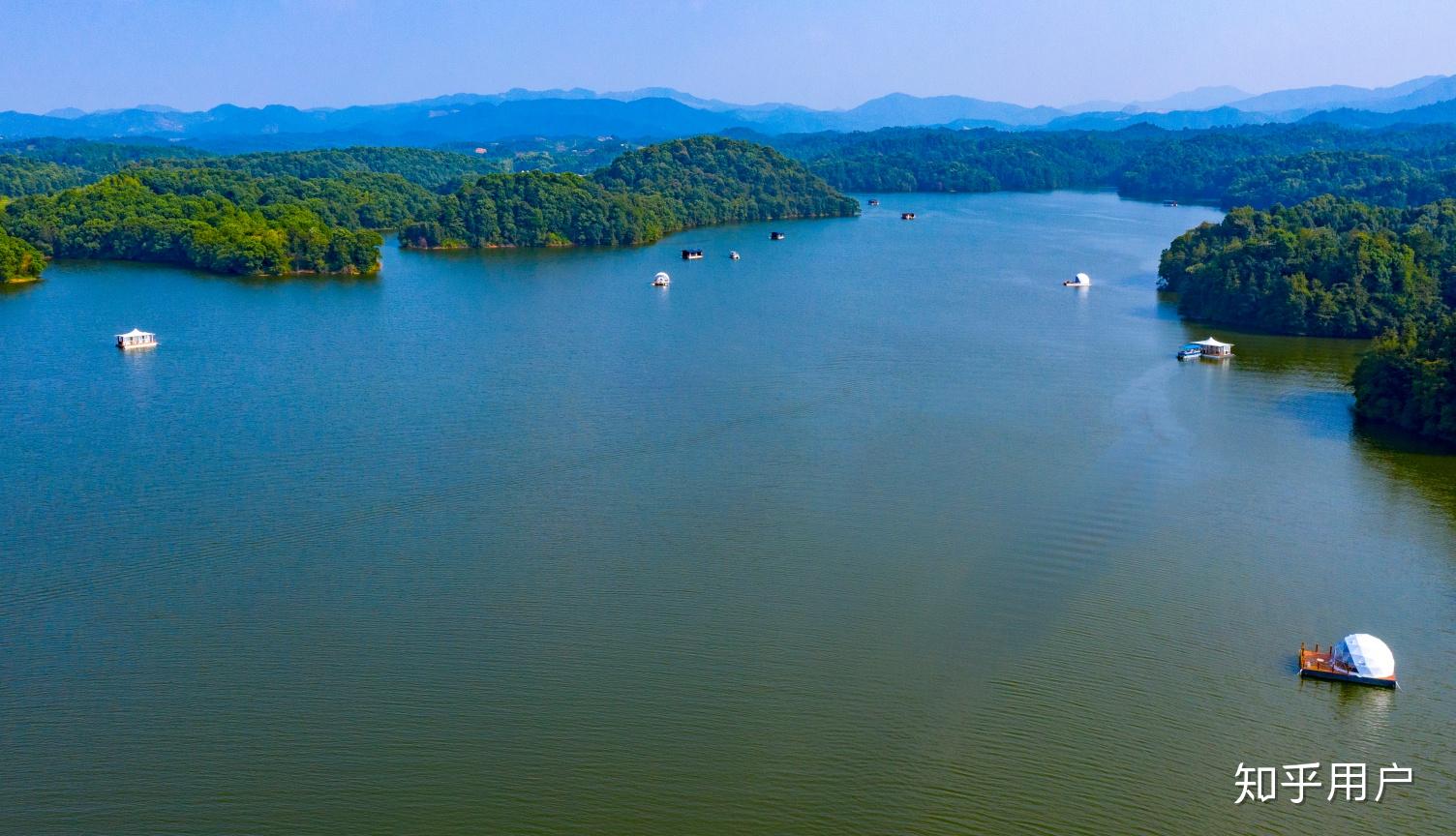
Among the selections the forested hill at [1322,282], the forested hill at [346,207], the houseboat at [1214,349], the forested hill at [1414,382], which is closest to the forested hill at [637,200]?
the forested hill at [346,207]

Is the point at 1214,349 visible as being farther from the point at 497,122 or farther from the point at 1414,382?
the point at 497,122

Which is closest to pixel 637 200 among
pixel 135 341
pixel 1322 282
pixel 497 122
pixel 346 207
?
pixel 346 207

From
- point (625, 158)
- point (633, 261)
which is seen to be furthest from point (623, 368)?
point (625, 158)

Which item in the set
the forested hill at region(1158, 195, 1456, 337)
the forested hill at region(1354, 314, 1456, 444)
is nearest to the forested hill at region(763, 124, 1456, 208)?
the forested hill at region(1158, 195, 1456, 337)

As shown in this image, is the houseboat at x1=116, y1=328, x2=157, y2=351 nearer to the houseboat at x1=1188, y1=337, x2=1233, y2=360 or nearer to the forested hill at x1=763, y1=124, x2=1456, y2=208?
the houseboat at x1=1188, y1=337, x2=1233, y2=360

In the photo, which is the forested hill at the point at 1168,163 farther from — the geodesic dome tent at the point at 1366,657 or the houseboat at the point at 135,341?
the houseboat at the point at 135,341

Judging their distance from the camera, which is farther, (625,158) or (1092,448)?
(625,158)

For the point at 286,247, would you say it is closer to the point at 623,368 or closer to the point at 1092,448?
the point at 623,368
